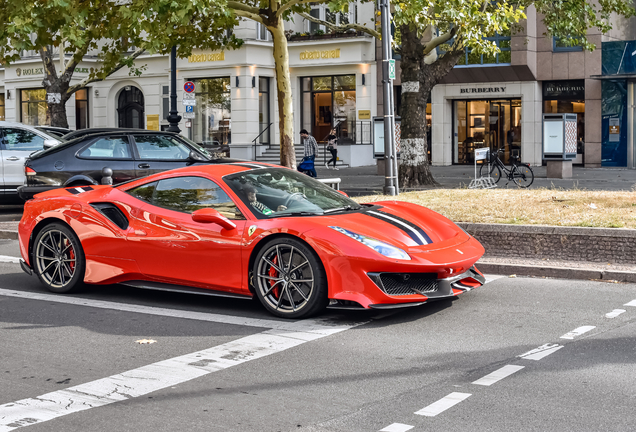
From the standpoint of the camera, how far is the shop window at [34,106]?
142 feet

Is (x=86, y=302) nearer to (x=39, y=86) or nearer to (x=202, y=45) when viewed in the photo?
(x=202, y=45)

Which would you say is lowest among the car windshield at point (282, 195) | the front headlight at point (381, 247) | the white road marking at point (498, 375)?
the white road marking at point (498, 375)

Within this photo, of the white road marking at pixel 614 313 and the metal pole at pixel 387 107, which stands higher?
the metal pole at pixel 387 107

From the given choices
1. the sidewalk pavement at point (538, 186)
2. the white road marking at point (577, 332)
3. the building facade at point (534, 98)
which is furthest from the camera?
the building facade at point (534, 98)

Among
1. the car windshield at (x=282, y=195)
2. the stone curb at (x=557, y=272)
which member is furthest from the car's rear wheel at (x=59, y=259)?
the stone curb at (x=557, y=272)

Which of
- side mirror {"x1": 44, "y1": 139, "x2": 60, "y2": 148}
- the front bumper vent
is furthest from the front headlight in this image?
side mirror {"x1": 44, "y1": 139, "x2": 60, "y2": 148}

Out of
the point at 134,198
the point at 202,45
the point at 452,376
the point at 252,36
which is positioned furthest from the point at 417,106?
the point at 252,36

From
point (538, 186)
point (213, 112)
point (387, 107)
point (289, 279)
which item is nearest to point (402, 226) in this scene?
point (289, 279)

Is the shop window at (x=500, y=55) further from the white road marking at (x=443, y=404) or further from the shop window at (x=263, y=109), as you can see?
the white road marking at (x=443, y=404)

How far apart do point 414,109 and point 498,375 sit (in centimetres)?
1464

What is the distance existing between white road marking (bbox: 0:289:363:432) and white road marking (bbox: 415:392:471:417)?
160 cm

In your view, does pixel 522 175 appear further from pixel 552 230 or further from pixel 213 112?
pixel 213 112

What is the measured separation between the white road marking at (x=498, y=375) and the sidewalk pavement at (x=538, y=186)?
158 inches

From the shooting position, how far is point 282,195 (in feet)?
25.3
